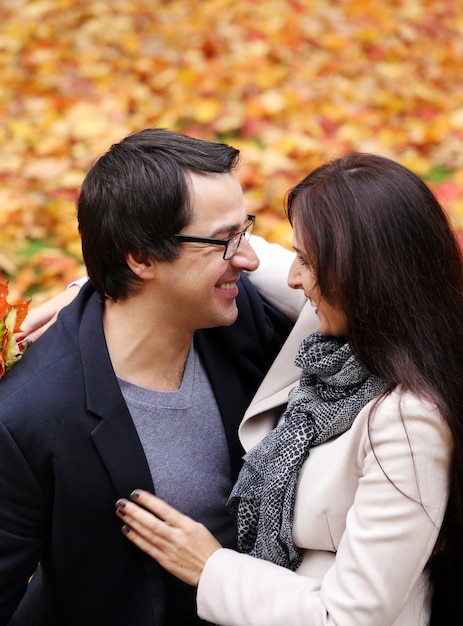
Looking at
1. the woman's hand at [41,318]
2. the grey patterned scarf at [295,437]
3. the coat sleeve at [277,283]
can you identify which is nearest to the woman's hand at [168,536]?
the grey patterned scarf at [295,437]

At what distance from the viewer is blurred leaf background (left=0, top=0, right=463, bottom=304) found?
4633mm

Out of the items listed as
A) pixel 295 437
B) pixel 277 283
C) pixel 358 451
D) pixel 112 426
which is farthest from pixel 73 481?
pixel 277 283

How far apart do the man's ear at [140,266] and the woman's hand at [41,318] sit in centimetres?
32

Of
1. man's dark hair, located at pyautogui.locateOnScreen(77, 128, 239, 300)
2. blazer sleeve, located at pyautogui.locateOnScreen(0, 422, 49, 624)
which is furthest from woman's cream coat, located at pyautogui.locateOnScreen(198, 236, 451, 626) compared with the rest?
man's dark hair, located at pyautogui.locateOnScreen(77, 128, 239, 300)

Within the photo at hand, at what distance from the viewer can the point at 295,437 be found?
2078mm

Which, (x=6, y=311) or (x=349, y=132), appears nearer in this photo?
(x=6, y=311)

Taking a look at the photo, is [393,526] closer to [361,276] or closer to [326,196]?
[361,276]

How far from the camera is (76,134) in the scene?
526 cm

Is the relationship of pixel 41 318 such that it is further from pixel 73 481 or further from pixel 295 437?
pixel 295 437

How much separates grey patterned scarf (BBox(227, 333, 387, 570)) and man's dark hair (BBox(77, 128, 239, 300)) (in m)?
0.48

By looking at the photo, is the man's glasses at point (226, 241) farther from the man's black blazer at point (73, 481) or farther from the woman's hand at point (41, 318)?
the woman's hand at point (41, 318)

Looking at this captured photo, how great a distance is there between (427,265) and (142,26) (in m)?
5.35

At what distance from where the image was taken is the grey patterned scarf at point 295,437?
79.0 inches

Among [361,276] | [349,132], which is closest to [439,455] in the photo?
[361,276]
